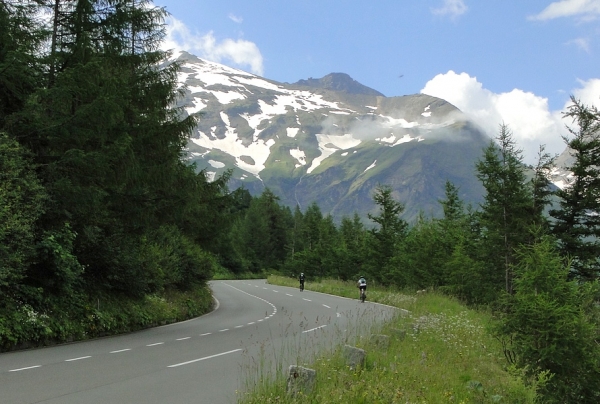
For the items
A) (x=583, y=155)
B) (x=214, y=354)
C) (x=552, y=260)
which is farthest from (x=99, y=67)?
(x=583, y=155)

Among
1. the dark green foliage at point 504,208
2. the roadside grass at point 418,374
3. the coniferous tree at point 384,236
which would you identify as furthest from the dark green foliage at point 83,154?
the coniferous tree at point 384,236

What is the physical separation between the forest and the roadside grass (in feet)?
3.61

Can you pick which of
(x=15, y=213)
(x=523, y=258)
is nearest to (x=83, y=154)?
(x=15, y=213)

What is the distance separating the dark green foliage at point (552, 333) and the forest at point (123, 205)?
0.09ft

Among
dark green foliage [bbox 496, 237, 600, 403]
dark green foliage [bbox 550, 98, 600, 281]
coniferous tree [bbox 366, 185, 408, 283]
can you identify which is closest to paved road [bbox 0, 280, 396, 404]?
dark green foliage [bbox 496, 237, 600, 403]

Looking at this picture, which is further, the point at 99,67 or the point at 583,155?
the point at 583,155

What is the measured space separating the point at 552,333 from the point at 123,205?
12.1m

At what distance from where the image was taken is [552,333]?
10.4 meters

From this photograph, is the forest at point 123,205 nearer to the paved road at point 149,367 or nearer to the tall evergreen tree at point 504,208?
the tall evergreen tree at point 504,208

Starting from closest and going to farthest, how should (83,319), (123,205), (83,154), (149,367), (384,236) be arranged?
(149,367) < (83,154) < (83,319) < (123,205) < (384,236)

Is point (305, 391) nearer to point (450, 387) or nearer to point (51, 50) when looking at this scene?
point (450, 387)

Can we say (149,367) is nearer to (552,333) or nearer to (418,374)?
(418,374)

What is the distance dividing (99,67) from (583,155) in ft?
69.9

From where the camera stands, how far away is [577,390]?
36.0 ft
